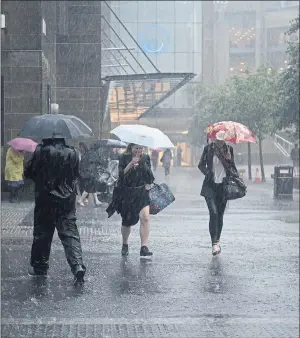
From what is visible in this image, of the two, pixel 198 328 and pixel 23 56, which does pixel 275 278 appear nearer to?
pixel 198 328

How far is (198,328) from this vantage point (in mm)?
6598

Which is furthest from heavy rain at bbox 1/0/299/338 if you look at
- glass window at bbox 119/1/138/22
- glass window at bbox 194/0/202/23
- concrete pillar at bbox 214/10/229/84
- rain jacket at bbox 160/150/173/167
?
concrete pillar at bbox 214/10/229/84

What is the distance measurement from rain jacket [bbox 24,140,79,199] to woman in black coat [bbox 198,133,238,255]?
56.0 inches

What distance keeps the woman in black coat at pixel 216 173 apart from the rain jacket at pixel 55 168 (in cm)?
142

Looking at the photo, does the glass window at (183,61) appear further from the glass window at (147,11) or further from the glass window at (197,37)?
the glass window at (147,11)

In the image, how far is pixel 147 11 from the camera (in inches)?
2420

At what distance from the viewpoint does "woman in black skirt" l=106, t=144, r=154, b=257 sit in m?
9.38

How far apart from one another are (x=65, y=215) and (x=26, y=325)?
1.70m

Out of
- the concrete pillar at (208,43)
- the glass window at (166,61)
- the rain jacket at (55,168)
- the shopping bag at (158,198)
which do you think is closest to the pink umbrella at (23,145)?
the shopping bag at (158,198)

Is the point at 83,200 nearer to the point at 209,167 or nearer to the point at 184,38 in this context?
the point at 209,167

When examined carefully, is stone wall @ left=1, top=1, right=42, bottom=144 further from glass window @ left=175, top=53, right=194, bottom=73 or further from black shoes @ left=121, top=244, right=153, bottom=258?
glass window @ left=175, top=53, right=194, bottom=73

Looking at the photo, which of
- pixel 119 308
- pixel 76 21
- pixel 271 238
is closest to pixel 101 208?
pixel 271 238

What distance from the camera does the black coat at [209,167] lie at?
825 centimetres

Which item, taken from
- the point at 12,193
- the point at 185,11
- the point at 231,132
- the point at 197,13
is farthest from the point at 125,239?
the point at 197,13
